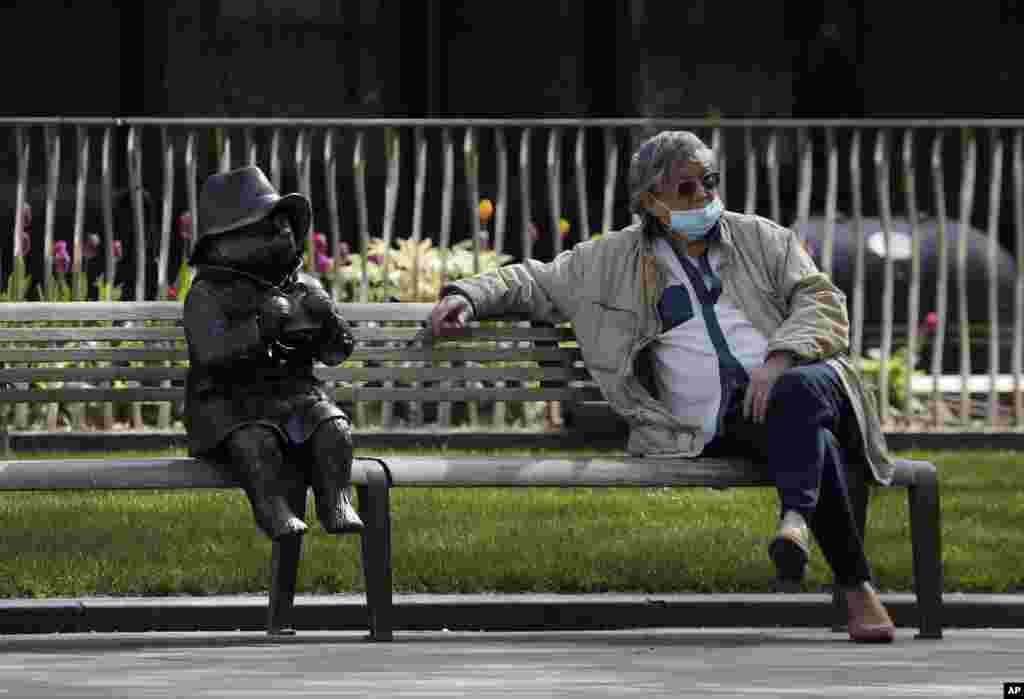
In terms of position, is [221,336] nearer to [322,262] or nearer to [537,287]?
[537,287]

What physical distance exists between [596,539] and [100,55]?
8.39 m

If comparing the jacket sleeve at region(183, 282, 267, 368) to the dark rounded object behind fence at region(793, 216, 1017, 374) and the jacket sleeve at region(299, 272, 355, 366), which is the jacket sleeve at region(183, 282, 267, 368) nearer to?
the jacket sleeve at region(299, 272, 355, 366)

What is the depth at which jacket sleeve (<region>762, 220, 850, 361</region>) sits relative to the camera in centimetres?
758

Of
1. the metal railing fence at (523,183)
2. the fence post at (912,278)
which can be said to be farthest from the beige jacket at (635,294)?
the fence post at (912,278)

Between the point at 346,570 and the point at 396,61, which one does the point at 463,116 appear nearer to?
the point at 396,61

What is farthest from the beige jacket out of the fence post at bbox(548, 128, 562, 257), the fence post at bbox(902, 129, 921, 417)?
the fence post at bbox(902, 129, 921, 417)

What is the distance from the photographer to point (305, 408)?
7316 millimetres

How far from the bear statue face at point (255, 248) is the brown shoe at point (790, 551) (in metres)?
1.52

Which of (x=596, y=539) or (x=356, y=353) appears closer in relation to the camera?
(x=356, y=353)

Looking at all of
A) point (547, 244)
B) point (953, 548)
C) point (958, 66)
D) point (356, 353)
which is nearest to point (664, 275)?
point (356, 353)

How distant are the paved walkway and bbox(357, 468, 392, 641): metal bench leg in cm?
8

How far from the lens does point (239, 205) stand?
24.4 feet

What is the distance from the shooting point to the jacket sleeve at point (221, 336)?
7.25m

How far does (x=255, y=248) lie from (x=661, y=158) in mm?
1229
